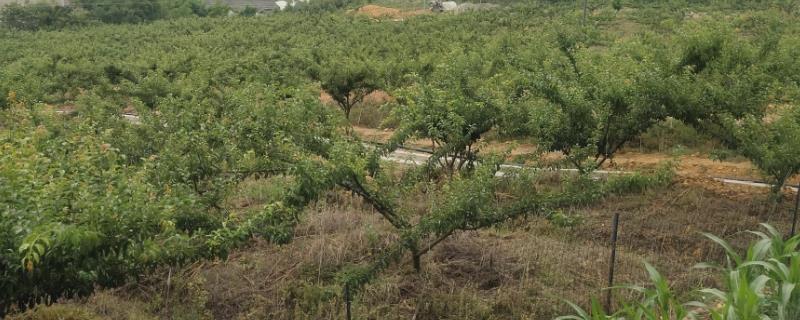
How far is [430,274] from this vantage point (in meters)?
9.59

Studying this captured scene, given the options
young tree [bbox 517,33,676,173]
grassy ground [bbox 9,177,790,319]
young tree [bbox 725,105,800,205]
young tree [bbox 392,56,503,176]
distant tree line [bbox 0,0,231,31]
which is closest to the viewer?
grassy ground [bbox 9,177,790,319]

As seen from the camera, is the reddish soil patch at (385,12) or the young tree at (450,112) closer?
the young tree at (450,112)

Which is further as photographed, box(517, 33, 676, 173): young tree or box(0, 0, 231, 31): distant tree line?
box(0, 0, 231, 31): distant tree line

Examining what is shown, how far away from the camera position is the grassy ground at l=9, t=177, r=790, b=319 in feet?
28.7

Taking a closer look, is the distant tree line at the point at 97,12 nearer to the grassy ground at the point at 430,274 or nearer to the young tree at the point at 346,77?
the young tree at the point at 346,77

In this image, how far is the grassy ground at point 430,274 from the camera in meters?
8.74

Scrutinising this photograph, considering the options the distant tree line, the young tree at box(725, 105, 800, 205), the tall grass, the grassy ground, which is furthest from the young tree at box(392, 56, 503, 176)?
the distant tree line

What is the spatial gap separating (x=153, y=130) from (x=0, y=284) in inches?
257

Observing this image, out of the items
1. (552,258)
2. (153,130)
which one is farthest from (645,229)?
(153,130)

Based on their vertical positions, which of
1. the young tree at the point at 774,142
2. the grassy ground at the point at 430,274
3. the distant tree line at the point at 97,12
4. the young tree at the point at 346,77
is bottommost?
the distant tree line at the point at 97,12

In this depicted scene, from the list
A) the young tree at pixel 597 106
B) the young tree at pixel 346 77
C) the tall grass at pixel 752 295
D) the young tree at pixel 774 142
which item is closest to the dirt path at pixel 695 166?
the young tree at pixel 597 106

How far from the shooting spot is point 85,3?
6906 cm

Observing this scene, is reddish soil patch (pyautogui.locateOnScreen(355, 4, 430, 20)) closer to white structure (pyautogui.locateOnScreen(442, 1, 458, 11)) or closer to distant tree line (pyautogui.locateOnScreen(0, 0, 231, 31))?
white structure (pyautogui.locateOnScreen(442, 1, 458, 11))

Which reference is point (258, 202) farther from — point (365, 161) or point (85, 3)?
point (85, 3)
